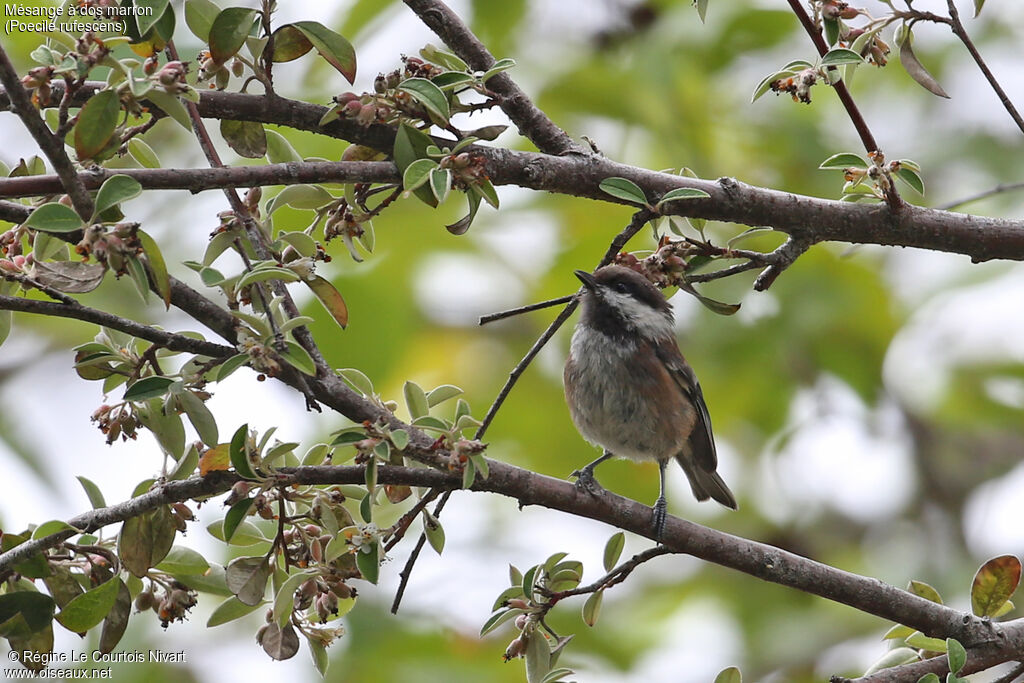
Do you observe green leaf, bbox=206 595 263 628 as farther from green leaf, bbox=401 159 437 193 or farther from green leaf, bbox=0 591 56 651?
green leaf, bbox=401 159 437 193

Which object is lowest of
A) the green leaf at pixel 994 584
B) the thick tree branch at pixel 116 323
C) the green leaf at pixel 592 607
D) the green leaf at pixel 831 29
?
the green leaf at pixel 592 607

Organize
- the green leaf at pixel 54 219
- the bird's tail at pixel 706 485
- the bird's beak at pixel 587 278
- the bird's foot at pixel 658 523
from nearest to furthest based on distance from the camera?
1. the green leaf at pixel 54 219
2. the bird's foot at pixel 658 523
3. the bird's beak at pixel 587 278
4. the bird's tail at pixel 706 485

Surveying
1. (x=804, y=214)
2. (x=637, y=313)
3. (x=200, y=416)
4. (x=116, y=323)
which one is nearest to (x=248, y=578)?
(x=200, y=416)

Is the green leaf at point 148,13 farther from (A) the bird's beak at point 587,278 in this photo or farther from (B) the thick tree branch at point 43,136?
(A) the bird's beak at point 587,278

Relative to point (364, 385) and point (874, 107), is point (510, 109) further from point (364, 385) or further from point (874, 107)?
point (874, 107)

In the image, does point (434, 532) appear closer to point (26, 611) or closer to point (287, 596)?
point (287, 596)

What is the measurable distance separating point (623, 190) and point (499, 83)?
46cm

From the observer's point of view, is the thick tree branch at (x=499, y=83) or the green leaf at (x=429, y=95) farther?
the thick tree branch at (x=499, y=83)

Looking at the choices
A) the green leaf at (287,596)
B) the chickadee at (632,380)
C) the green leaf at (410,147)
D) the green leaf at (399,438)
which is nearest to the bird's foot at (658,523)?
the green leaf at (399,438)

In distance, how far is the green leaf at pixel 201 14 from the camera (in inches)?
77.7

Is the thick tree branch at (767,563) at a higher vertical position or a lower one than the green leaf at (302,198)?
lower

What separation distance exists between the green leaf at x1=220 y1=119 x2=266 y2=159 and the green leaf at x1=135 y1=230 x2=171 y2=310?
0.49 m

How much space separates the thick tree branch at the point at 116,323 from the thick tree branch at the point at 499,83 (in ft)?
3.01

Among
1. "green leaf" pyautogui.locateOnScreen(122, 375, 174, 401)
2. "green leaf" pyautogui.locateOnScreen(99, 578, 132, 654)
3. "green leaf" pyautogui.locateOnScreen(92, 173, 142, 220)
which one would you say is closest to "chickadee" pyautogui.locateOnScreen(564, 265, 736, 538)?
"green leaf" pyautogui.locateOnScreen(99, 578, 132, 654)
